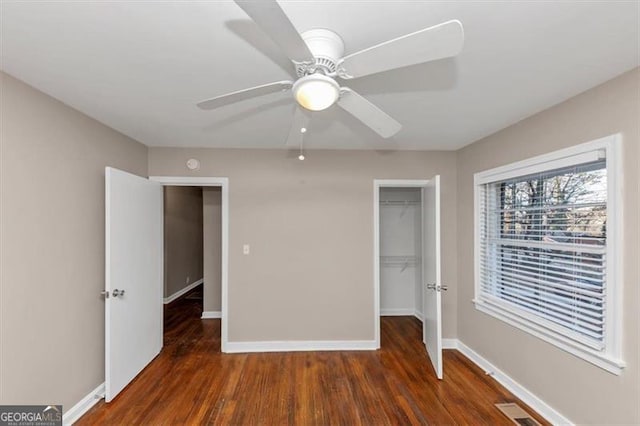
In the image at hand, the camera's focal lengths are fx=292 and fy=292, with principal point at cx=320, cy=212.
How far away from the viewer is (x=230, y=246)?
338 centimetres

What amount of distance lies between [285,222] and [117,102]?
75.7 inches

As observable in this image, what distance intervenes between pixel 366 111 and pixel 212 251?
12.3ft

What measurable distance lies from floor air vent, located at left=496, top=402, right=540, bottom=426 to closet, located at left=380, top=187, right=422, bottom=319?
2.31 metres

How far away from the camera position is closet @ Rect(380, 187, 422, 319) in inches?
185

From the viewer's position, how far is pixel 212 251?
4543 mm

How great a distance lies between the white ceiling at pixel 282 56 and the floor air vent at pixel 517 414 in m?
2.35

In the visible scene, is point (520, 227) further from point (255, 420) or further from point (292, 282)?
point (255, 420)

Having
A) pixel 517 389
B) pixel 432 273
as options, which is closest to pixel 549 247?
pixel 432 273

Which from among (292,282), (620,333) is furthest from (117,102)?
(620,333)

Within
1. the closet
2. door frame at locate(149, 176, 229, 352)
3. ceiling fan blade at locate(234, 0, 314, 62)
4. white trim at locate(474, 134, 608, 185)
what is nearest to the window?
white trim at locate(474, 134, 608, 185)

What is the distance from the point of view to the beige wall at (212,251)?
4.52 meters

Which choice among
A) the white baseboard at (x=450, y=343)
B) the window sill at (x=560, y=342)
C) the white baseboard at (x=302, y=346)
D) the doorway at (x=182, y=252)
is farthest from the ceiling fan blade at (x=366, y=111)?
the doorway at (x=182, y=252)

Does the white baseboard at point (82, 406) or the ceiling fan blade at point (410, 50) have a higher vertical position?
the ceiling fan blade at point (410, 50)

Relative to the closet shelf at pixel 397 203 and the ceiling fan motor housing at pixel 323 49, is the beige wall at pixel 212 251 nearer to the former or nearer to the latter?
the closet shelf at pixel 397 203
